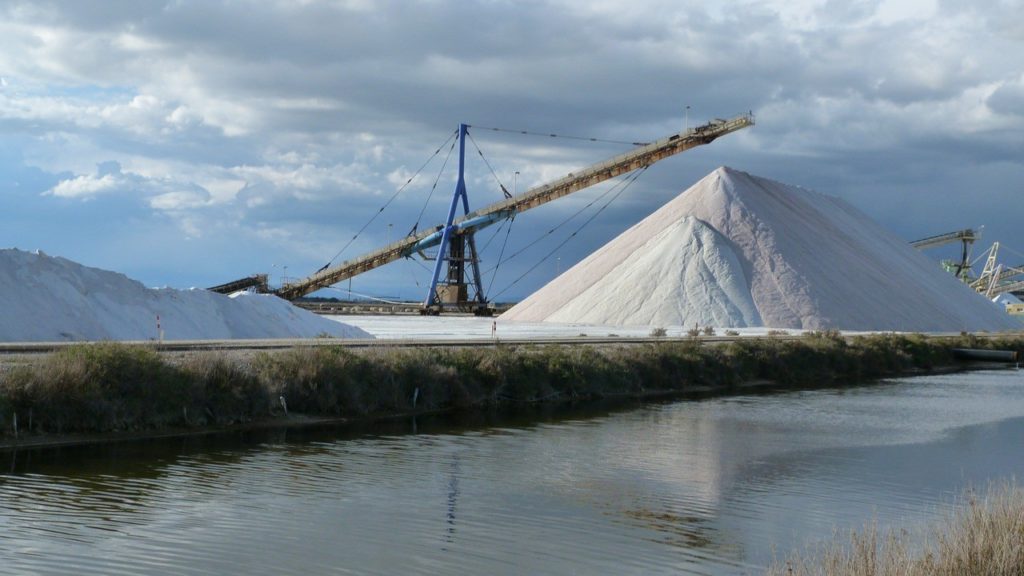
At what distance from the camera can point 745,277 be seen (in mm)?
48250

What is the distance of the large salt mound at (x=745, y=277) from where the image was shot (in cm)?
4606

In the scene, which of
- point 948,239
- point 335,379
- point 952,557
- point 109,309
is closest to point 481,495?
point 952,557

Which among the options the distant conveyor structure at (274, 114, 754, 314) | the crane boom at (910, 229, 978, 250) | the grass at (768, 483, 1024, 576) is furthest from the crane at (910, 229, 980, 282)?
the grass at (768, 483, 1024, 576)

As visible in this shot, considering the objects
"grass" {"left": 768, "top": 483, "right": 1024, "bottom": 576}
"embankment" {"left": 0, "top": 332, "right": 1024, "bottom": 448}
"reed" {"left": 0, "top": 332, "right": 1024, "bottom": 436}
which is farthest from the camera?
"reed" {"left": 0, "top": 332, "right": 1024, "bottom": 436}

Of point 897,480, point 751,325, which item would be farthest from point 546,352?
point 751,325

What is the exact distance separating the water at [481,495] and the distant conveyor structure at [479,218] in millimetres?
35078

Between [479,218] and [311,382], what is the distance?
128ft

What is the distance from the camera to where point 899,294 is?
171 ft

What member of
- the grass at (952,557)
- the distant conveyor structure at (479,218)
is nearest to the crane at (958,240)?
the distant conveyor structure at (479,218)

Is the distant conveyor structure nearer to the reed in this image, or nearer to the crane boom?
the reed

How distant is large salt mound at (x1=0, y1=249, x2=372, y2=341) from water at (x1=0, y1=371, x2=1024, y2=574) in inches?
429

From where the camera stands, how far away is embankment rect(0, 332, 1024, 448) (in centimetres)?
1462

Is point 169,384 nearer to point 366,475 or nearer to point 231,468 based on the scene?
point 231,468

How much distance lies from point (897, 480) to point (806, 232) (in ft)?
138
